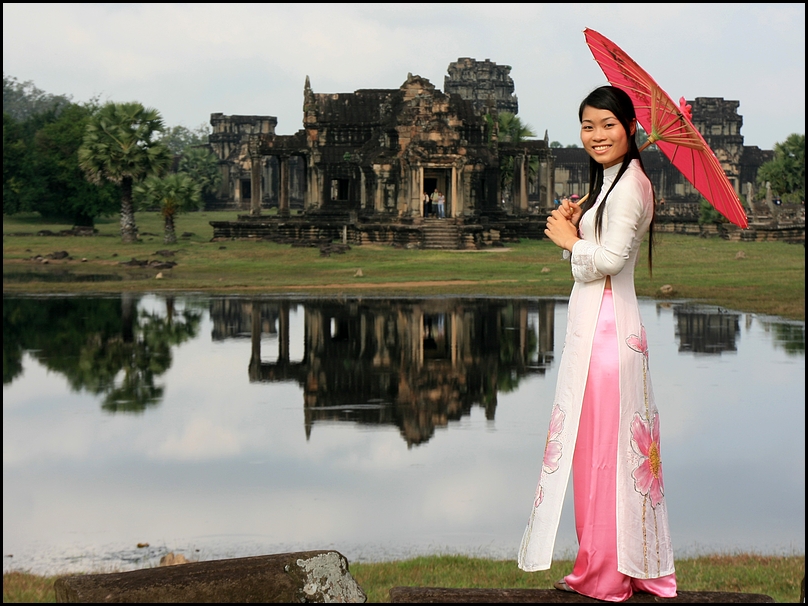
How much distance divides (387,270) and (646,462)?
26404 millimetres

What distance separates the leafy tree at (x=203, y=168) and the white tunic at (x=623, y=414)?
216 feet

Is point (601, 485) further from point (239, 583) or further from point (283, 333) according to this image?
point (283, 333)

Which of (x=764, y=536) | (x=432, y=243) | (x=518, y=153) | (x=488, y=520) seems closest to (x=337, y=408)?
(x=488, y=520)

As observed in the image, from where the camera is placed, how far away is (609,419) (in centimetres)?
443

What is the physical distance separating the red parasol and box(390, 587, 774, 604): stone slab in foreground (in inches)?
59.1

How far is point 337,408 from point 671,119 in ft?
27.1

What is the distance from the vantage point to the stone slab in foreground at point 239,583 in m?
4.37

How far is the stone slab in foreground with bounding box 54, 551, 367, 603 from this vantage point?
4.37 meters

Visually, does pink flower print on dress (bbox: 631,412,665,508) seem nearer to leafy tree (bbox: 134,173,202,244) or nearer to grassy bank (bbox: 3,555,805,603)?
grassy bank (bbox: 3,555,805,603)

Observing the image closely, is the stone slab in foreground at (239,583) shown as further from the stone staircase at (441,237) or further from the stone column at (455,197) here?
the stone column at (455,197)

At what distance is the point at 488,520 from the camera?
8.46 meters

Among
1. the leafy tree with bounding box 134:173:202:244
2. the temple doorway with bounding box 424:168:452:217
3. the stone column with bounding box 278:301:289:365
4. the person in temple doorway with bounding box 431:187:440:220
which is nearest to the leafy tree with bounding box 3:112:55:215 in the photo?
the leafy tree with bounding box 134:173:202:244

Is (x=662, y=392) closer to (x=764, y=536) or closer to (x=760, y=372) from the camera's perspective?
(x=760, y=372)

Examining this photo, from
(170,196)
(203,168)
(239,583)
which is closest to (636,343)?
(239,583)
